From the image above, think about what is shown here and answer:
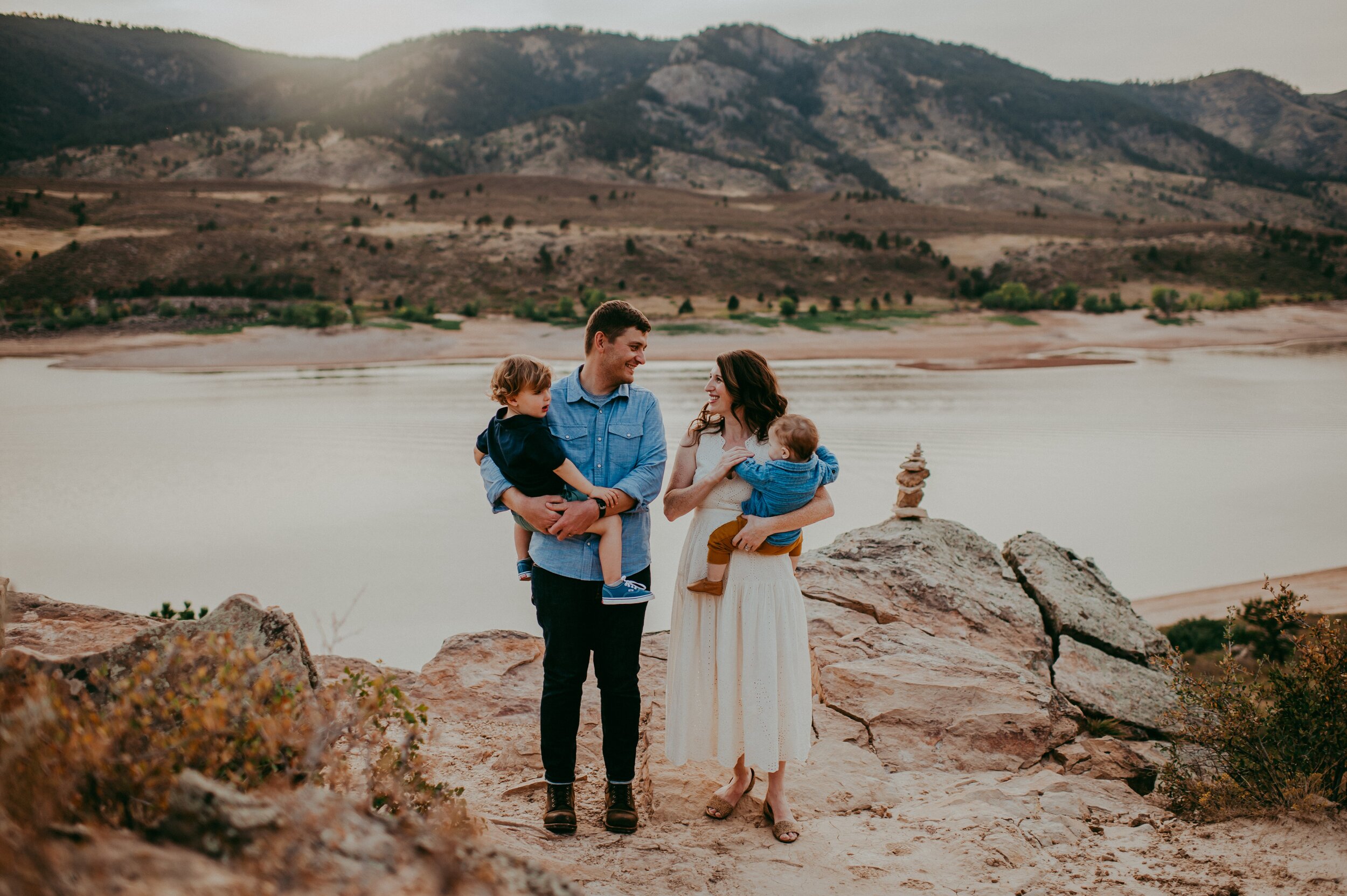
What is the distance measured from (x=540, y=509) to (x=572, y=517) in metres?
0.12

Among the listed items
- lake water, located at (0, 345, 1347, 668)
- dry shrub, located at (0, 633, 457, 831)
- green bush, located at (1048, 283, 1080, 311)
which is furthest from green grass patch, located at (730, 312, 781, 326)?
dry shrub, located at (0, 633, 457, 831)

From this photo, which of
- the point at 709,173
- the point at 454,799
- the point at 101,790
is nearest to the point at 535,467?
the point at 454,799

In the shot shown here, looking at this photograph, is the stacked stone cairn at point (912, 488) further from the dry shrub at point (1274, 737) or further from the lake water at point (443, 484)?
the lake water at point (443, 484)

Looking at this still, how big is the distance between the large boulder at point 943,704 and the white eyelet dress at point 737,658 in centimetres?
102

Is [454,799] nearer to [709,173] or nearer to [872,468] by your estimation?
[872,468]

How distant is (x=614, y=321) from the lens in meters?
3.01

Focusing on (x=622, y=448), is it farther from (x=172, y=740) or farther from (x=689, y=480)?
(x=172, y=740)

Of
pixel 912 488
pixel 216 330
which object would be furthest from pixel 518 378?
pixel 216 330

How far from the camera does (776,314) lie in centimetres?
2912

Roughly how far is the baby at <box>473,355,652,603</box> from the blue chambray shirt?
0.19 feet

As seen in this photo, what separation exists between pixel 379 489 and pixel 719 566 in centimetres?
849

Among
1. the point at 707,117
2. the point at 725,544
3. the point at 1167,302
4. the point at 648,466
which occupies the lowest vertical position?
the point at 725,544

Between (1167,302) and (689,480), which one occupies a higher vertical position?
(1167,302)

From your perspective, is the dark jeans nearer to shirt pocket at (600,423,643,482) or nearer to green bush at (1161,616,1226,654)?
shirt pocket at (600,423,643,482)
